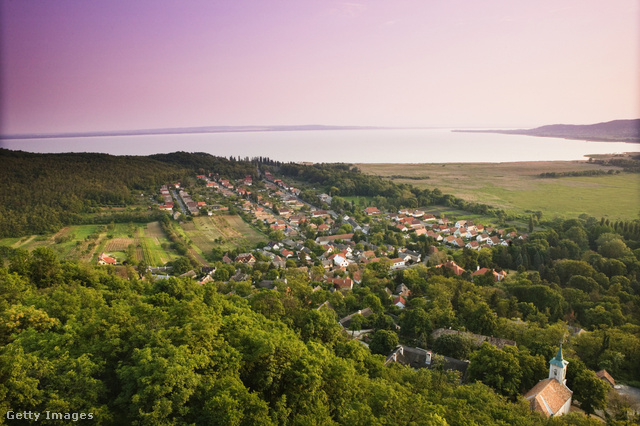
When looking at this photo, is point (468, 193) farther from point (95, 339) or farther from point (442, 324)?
point (95, 339)

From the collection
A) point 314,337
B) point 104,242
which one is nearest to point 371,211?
point 104,242

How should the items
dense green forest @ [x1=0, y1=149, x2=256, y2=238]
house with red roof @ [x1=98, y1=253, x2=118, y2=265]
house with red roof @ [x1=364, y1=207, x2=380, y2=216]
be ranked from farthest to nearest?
house with red roof @ [x1=364, y1=207, x2=380, y2=216] → dense green forest @ [x1=0, y1=149, x2=256, y2=238] → house with red roof @ [x1=98, y1=253, x2=118, y2=265]

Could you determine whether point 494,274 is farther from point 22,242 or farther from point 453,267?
point 22,242

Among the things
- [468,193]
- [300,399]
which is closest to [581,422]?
[300,399]

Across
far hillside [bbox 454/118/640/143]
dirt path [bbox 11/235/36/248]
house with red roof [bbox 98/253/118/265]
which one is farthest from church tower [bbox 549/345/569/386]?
far hillside [bbox 454/118/640/143]

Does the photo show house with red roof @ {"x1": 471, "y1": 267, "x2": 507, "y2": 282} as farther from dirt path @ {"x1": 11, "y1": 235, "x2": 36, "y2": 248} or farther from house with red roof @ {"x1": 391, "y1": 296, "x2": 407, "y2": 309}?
dirt path @ {"x1": 11, "y1": 235, "x2": 36, "y2": 248}

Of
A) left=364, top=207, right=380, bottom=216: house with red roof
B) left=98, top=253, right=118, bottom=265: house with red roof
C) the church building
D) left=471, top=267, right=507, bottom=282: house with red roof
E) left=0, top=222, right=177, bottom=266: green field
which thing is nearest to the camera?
the church building
